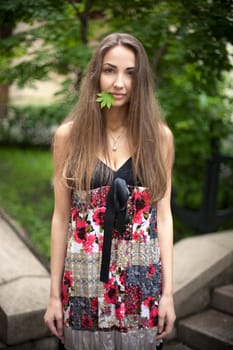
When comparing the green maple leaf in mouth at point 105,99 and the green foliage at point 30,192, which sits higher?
the green maple leaf in mouth at point 105,99

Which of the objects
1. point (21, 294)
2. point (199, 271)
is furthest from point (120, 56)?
point (199, 271)

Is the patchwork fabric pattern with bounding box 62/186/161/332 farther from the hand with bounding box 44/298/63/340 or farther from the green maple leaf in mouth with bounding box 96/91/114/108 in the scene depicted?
the green maple leaf in mouth with bounding box 96/91/114/108

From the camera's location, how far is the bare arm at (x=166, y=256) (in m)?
2.24

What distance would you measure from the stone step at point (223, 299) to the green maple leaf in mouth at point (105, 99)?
90.1 inches

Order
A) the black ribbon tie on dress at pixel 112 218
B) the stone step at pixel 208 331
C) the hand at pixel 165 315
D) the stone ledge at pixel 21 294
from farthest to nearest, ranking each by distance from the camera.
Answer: the stone step at pixel 208 331 < the stone ledge at pixel 21 294 < the hand at pixel 165 315 < the black ribbon tie on dress at pixel 112 218

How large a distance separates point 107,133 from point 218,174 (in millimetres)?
3095

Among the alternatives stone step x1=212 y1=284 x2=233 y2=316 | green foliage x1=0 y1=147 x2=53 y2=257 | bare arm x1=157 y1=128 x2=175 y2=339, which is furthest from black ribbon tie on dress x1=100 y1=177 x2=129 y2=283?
green foliage x1=0 y1=147 x2=53 y2=257

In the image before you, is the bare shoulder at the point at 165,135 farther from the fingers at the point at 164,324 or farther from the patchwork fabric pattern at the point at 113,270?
the fingers at the point at 164,324

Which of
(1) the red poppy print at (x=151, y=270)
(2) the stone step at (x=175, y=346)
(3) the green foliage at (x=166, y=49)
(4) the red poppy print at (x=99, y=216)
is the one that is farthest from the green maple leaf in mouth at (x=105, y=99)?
(2) the stone step at (x=175, y=346)

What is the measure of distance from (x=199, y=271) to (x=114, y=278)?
1.73 m

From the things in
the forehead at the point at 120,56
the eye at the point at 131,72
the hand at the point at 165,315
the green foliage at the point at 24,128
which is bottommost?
the green foliage at the point at 24,128

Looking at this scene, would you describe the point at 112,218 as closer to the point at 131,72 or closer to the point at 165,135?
the point at 165,135

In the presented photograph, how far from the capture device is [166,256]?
2.26 metres

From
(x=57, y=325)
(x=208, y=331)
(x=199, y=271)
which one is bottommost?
(x=208, y=331)
